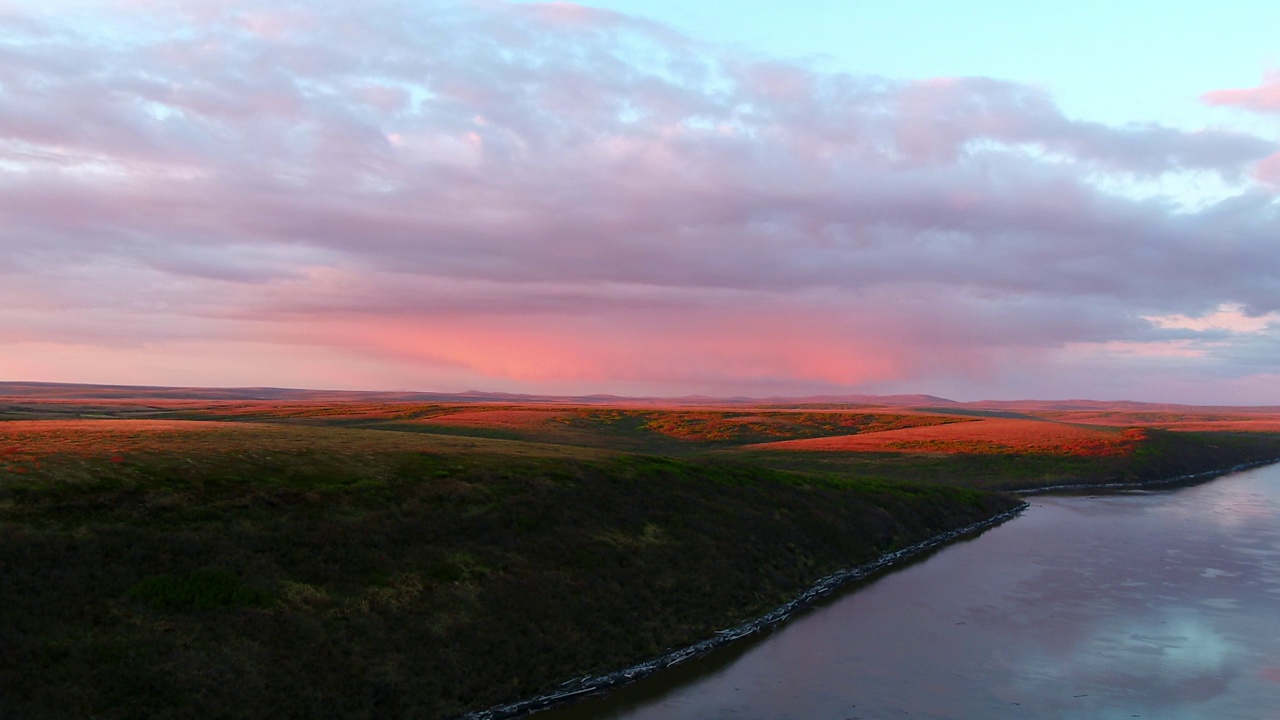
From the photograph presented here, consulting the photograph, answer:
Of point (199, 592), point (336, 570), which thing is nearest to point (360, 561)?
point (336, 570)

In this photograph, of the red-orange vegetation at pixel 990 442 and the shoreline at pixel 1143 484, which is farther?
the red-orange vegetation at pixel 990 442

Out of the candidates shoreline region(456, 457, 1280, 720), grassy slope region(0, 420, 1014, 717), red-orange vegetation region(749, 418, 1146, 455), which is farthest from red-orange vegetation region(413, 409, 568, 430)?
shoreline region(456, 457, 1280, 720)

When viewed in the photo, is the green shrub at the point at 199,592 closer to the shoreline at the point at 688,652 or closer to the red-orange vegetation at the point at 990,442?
the shoreline at the point at 688,652

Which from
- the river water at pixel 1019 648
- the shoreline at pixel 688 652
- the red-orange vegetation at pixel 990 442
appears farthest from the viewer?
the red-orange vegetation at pixel 990 442

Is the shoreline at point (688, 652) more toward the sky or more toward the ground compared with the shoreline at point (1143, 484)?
more toward the sky

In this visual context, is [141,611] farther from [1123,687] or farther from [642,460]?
[642,460]

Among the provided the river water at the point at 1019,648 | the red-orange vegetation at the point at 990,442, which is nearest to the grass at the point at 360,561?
the river water at the point at 1019,648
